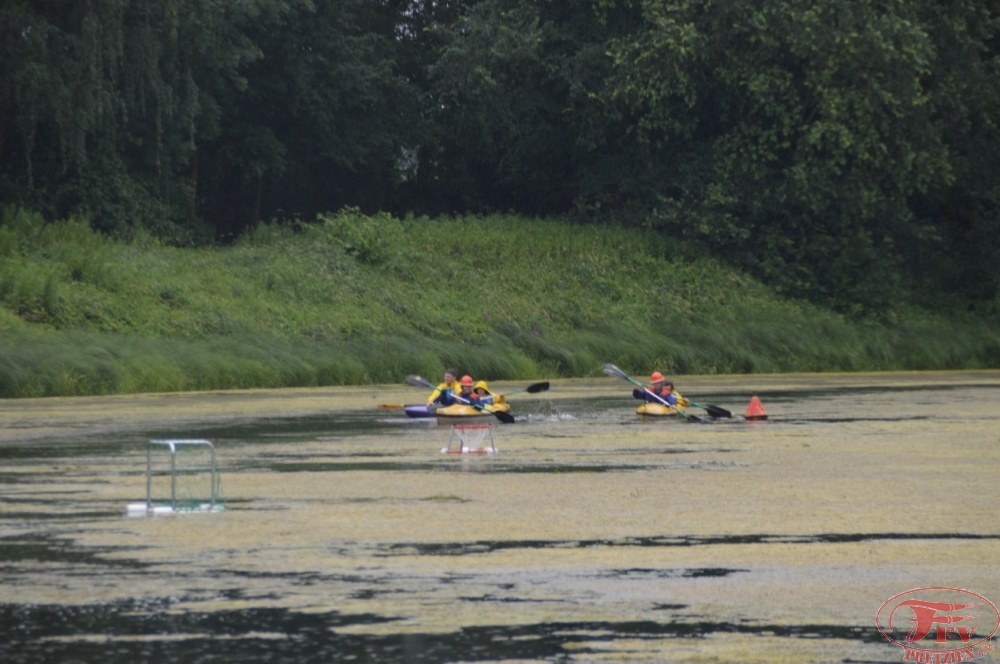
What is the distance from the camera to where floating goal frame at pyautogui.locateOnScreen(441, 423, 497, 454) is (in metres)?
23.0

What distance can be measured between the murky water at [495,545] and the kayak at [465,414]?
8.72 ft

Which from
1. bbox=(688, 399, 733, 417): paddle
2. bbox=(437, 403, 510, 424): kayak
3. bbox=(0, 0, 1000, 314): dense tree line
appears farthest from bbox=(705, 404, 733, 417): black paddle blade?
bbox=(0, 0, 1000, 314): dense tree line

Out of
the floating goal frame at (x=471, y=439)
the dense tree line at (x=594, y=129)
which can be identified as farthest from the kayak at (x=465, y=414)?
the dense tree line at (x=594, y=129)

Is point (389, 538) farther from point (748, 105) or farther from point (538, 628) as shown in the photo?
point (748, 105)

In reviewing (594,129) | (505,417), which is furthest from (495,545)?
(594,129)

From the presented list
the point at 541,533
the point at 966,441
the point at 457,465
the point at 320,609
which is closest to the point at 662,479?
the point at 457,465

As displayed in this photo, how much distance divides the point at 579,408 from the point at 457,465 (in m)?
10.9

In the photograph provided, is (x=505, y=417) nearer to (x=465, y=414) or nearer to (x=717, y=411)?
(x=465, y=414)

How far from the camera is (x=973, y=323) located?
2135 inches

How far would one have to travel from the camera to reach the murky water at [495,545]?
10148mm

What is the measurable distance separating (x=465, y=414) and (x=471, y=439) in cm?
394

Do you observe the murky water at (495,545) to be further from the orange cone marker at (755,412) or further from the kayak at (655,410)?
the kayak at (655,410)

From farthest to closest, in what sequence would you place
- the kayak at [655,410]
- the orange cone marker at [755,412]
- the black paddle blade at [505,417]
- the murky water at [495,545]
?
the kayak at [655,410]
the black paddle blade at [505,417]
the orange cone marker at [755,412]
the murky water at [495,545]

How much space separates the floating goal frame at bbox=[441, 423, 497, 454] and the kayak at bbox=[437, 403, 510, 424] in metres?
0.96
